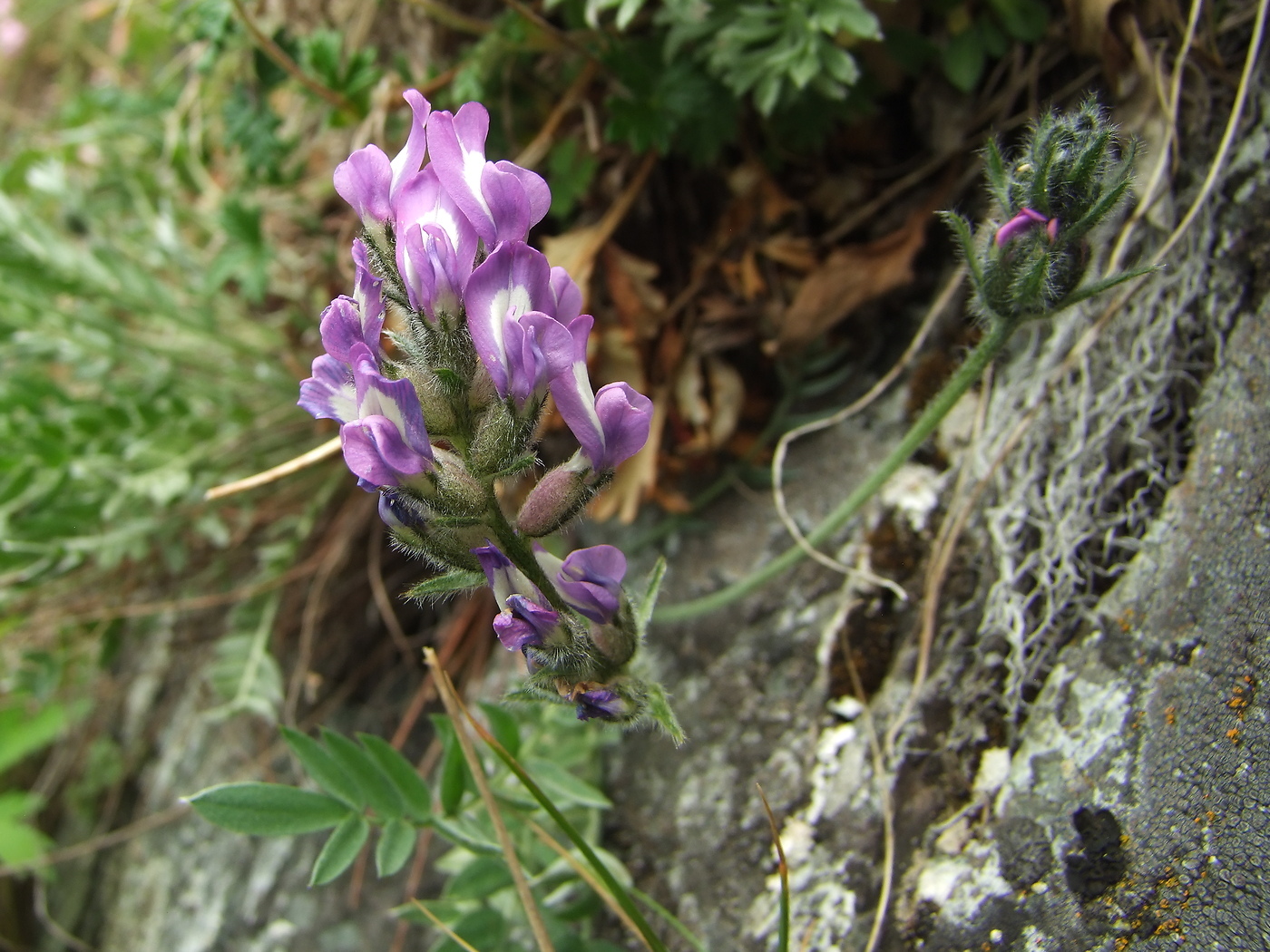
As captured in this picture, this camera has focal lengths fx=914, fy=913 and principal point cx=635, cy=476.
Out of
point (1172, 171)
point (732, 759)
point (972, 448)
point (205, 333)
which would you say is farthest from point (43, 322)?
point (1172, 171)

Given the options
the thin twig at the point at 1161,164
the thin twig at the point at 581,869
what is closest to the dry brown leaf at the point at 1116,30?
the thin twig at the point at 1161,164

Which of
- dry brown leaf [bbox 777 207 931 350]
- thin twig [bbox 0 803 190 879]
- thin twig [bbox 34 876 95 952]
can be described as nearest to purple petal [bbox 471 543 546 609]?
dry brown leaf [bbox 777 207 931 350]

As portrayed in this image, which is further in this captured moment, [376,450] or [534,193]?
[534,193]

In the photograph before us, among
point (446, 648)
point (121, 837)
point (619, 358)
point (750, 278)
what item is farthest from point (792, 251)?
point (121, 837)

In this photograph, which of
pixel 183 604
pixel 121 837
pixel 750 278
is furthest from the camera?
pixel 121 837

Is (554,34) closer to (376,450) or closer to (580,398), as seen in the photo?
(580,398)

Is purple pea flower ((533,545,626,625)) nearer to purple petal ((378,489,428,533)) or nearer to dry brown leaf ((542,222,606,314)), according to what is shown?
purple petal ((378,489,428,533))

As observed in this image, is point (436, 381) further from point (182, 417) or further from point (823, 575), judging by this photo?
point (182, 417)
